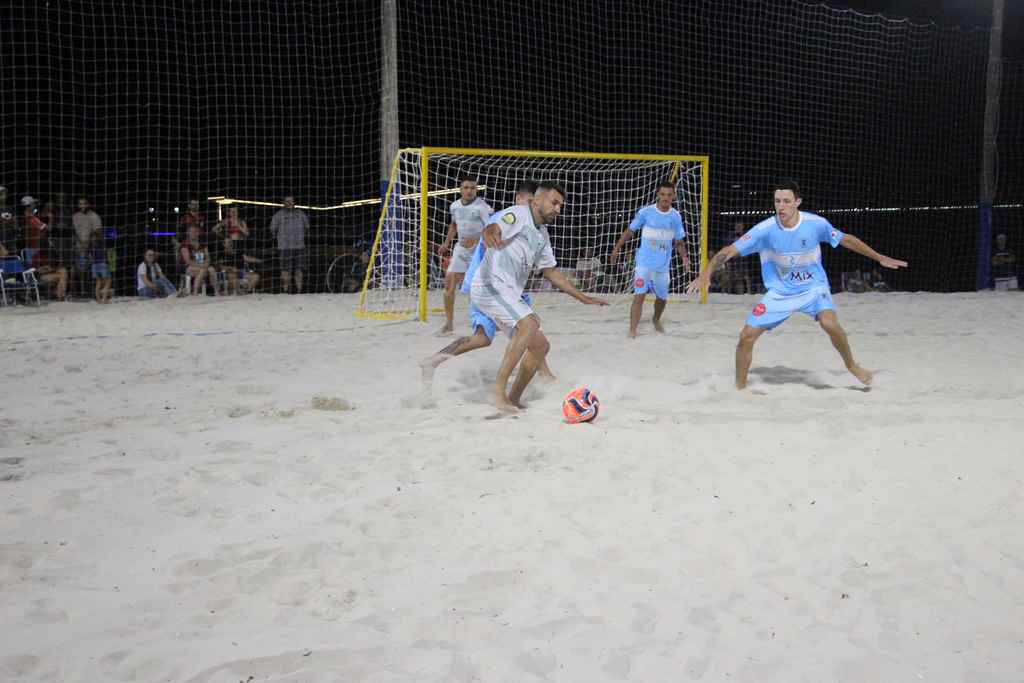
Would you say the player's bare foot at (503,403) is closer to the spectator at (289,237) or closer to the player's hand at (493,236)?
the player's hand at (493,236)

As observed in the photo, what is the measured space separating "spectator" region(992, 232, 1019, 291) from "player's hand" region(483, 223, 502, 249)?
474 inches

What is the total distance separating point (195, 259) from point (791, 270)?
30.4 feet

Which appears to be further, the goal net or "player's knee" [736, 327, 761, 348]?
the goal net

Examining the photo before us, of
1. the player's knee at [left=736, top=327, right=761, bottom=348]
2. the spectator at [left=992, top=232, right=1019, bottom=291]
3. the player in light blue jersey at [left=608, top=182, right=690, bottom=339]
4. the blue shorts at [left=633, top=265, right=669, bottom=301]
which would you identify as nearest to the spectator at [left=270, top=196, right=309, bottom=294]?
the player in light blue jersey at [left=608, top=182, right=690, bottom=339]

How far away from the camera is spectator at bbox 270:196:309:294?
13039 mm

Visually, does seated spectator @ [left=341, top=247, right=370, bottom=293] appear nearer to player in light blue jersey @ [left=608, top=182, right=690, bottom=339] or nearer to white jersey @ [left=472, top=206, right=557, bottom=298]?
player in light blue jersey @ [left=608, top=182, right=690, bottom=339]

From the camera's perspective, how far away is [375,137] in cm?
1739

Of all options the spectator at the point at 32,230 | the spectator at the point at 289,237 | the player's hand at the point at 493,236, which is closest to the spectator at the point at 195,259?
the spectator at the point at 289,237

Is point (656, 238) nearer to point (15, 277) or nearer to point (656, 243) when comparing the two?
point (656, 243)

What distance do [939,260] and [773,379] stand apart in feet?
36.7

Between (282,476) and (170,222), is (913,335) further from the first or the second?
(170,222)

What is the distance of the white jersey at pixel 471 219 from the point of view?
8484 millimetres

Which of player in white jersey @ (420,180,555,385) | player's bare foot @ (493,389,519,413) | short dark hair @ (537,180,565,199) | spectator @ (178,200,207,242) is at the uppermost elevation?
spectator @ (178,200,207,242)

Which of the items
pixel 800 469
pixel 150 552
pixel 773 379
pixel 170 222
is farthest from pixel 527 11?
pixel 150 552
